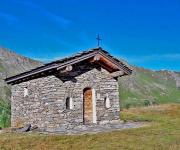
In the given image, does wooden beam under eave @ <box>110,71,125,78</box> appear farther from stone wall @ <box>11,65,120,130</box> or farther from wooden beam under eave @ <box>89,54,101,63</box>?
wooden beam under eave @ <box>89,54,101,63</box>

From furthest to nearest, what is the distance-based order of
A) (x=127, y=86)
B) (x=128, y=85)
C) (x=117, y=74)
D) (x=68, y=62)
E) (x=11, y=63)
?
(x=128, y=85)
(x=127, y=86)
(x=11, y=63)
(x=117, y=74)
(x=68, y=62)

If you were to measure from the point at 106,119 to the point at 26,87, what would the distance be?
6278 millimetres

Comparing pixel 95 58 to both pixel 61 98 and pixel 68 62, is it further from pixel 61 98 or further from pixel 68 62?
pixel 61 98

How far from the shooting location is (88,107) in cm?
2925

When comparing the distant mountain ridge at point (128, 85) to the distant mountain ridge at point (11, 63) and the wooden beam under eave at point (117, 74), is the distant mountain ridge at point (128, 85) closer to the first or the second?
the distant mountain ridge at point (11, 63)

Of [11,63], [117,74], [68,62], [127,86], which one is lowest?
[117,74]

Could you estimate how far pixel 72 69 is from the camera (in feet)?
92.6

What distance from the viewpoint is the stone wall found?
90.6ft

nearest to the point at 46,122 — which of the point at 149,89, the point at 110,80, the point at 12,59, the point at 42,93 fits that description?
the point at 42,93

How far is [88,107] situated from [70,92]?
77.2 inches

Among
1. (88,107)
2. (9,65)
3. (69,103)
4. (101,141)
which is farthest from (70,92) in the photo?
(9,65)

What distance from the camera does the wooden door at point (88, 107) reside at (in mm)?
29125

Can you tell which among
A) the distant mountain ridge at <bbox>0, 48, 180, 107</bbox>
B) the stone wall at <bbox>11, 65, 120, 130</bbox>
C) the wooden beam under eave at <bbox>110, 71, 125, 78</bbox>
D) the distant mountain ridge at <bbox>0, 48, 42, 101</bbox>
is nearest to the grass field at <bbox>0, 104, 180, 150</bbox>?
the stone wall at <bbox>11, 65, 120, 130</bbox>

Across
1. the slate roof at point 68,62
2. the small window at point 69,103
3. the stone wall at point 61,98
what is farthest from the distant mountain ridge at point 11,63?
the small window at point 69,103
